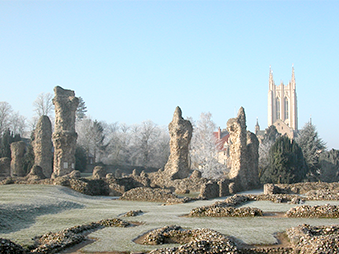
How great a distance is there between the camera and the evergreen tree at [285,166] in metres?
34.3

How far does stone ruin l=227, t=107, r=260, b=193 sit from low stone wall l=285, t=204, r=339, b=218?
15.9 meters

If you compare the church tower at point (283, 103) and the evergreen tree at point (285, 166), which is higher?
the church tower at point (283, 103)

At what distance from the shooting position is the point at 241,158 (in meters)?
29.8

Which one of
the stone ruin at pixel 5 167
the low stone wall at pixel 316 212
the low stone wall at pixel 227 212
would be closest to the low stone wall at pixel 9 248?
the low stone wall at pixel 227 212

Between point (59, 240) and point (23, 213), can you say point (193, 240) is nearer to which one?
point (59, 240)

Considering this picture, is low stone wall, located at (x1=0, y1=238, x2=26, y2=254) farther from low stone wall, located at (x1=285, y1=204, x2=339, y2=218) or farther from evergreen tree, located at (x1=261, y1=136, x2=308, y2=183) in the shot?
evergreen tree, located at (x1=261, y1=136, x2=308, y2=183)

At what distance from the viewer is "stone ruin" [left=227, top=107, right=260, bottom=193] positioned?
29406 millimetres

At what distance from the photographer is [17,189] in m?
21.5

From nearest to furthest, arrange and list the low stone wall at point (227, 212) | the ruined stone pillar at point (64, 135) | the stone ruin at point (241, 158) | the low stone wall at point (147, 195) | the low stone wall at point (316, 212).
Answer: the low stone wall at point (316, 212)
the low stone wall at point (227, 212)
the low stone wall at point (147, 195)
the stone ruin at point (241, 158)
the ruined stone pillar at point (64, 135)

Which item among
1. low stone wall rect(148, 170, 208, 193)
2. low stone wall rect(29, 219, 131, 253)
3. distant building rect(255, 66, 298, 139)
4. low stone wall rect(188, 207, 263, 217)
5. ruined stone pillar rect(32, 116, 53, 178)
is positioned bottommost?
low stone wall rect(29, 219, 131, 253)

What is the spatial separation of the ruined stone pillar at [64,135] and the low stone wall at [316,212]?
962 inches

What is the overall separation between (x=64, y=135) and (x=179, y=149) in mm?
10512

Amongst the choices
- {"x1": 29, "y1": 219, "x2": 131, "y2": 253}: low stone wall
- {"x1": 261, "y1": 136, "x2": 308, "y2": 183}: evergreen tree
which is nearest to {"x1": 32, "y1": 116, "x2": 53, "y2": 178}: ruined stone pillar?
{"x1": 261, "y1": 136, "x2": 308, "y2": 183}: evergreen tree

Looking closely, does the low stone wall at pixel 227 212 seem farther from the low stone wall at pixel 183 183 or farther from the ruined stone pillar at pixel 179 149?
the ruined stone pillar at pixel 179 149
